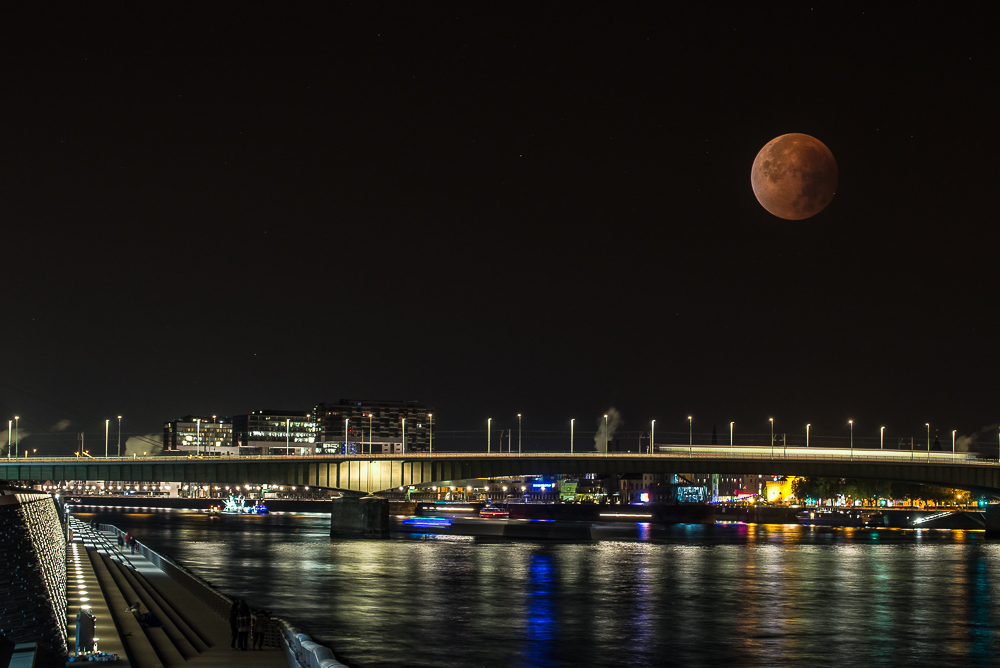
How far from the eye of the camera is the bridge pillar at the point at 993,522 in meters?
150

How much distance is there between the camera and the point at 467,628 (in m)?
49.7

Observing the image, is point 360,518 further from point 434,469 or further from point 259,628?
point 259,628

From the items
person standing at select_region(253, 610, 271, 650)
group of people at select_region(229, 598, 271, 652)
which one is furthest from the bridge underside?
person standing at select_region(253, 610, 271, 650)

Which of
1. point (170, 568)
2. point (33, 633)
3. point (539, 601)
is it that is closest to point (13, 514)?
point (33, 633)

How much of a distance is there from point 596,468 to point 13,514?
4216 inches

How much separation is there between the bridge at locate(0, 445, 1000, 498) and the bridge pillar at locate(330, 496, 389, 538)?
76.8 inches

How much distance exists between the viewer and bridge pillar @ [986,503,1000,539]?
15012 centimetres

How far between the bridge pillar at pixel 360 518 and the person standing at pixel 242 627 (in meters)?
94.6

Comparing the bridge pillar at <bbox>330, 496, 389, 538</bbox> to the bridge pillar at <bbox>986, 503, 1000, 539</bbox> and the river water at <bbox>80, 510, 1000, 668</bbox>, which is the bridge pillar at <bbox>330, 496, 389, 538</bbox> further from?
the bridge pillar at <bbox>986, 503, 1000, 539</bbox>

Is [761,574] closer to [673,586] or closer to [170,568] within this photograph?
[673,586]

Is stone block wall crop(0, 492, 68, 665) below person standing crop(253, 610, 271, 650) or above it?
above

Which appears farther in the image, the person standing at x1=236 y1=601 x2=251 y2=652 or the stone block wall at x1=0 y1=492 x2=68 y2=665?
the person standing at x1=236 y1=601 x2=251 y2=652

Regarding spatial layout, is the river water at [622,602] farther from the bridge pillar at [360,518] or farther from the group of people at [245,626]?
the bridge pillar at [360,518]

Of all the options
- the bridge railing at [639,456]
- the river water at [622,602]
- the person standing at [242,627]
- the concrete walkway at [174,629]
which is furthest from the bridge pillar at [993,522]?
the person standing at [242,627]
